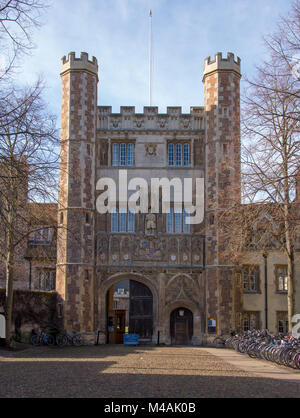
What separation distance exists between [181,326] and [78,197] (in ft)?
24.3

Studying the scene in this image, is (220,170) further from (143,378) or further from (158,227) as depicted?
(143,378)

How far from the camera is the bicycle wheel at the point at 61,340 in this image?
939 inches

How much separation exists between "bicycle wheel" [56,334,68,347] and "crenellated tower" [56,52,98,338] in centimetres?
68

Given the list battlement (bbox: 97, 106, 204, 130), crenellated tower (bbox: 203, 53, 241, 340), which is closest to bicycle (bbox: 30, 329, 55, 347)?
crenellated tower (bbox: 203, 53, 241, 340)

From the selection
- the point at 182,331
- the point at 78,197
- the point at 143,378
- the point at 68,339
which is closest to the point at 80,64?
the point at 78,197

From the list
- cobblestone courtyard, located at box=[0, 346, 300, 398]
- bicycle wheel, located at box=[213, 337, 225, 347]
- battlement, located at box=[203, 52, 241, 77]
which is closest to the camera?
cobblestone courtyard, located at box=[0, 346, 300, 398]

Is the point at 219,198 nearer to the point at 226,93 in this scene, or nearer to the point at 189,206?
the point at 189,206

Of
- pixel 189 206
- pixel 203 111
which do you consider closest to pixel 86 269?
pixel 189 206

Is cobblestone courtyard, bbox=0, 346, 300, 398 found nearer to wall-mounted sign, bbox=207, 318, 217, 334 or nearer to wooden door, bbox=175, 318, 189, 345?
wall-mounted sign, bbox=207, 318, 217, 334

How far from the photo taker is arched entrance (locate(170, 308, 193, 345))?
26.2 metres

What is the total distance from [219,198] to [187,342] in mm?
6614

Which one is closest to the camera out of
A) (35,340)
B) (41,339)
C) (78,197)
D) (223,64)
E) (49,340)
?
(35,340)

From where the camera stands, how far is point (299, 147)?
41.4ft

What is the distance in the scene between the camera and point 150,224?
86.3 feet
